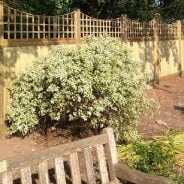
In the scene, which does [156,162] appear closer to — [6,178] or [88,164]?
[88,164]

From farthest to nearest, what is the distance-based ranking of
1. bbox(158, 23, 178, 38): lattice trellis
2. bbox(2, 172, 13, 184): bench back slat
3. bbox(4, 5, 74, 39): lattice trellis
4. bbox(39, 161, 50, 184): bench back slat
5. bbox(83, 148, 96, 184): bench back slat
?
bbox(158, 23, 178, 38): lattice trellis, bbox(4, 5, 74, 39): lattice trellis, bbox(83, 148, 96, 184): bench back slat, bbox(39, 161, 50, 184): bench back slat, bbox(2, 172, 13, 184): bench back slat

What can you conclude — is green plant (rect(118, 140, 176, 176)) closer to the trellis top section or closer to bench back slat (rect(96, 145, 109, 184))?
bench back slat (rect(96, 145, 109, 184))

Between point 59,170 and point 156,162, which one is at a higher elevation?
point 59,170

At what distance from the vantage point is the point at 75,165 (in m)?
4.14

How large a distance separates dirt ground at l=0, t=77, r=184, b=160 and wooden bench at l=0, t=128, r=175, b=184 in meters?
3.06

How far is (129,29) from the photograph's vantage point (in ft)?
46.9

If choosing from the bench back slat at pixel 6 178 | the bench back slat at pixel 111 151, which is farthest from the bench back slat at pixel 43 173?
the bench back slat at pixel 111 151

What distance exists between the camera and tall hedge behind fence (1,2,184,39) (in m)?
8.68

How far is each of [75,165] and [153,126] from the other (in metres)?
5.86

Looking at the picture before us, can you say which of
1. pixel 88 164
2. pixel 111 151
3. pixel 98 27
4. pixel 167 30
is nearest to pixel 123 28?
pixel 98 27

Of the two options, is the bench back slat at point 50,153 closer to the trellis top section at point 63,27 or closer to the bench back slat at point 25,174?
the bench back slat at point 25,174

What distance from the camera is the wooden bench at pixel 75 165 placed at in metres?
3.64

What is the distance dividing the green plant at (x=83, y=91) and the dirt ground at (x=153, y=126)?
0.22 metres

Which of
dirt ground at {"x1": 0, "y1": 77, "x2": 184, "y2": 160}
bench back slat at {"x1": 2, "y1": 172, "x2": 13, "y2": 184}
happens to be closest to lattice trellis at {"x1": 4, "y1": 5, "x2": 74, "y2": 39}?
dirt ground at {"x1": 0, "y1": 77, "x2": 184, "y2": 160}
